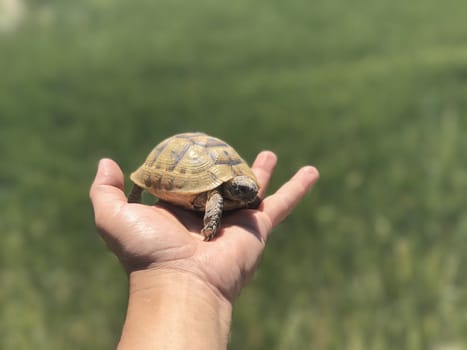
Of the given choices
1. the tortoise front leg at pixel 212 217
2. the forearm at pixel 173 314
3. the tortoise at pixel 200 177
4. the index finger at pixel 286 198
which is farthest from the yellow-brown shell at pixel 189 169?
the forearm at pixel 173 314

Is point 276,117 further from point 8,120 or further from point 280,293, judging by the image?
point 8,120

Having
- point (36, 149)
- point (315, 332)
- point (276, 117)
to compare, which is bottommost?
point (315, 332)

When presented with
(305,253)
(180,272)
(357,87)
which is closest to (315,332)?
(305,253)

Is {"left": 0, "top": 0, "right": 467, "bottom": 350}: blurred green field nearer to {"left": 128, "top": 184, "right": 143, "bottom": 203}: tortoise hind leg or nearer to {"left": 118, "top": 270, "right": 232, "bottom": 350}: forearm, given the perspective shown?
{"left": 128, "top": 184, "right": 143, "bottom": 203}: tortoise hind leg

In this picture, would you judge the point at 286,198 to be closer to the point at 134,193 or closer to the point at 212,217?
the point at 212,217

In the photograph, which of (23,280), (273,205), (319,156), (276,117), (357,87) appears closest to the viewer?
(273,205)

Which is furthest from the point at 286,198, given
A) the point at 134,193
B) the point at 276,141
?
the point at 276,141
